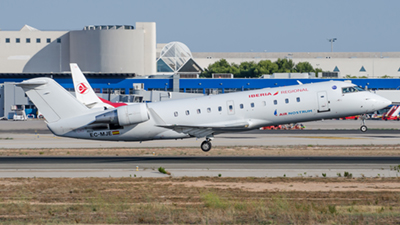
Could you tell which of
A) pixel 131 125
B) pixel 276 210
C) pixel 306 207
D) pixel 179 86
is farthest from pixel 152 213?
pixel 179 86

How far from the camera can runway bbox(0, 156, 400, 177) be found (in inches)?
1047

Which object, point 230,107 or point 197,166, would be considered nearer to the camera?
point 197,166

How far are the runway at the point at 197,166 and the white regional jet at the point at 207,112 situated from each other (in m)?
1.93

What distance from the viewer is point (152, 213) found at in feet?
56.0

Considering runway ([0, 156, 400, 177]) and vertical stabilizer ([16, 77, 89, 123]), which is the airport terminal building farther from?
runway ([0, 156, 400, 177])

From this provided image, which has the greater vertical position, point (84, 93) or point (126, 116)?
point (84, 93)

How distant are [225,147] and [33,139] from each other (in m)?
22.3

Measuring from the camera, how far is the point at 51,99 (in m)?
31.9

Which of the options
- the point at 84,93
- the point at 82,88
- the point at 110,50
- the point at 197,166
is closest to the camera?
the point at 197,166

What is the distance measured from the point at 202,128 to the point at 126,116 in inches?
197

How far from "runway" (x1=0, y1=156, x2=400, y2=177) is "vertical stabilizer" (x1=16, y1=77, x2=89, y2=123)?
314 cm

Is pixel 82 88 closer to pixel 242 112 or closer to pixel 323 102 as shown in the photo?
pixel 242 112

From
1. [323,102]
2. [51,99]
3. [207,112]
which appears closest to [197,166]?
[207,112]

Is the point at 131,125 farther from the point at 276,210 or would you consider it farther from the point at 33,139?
the point at 33,139
